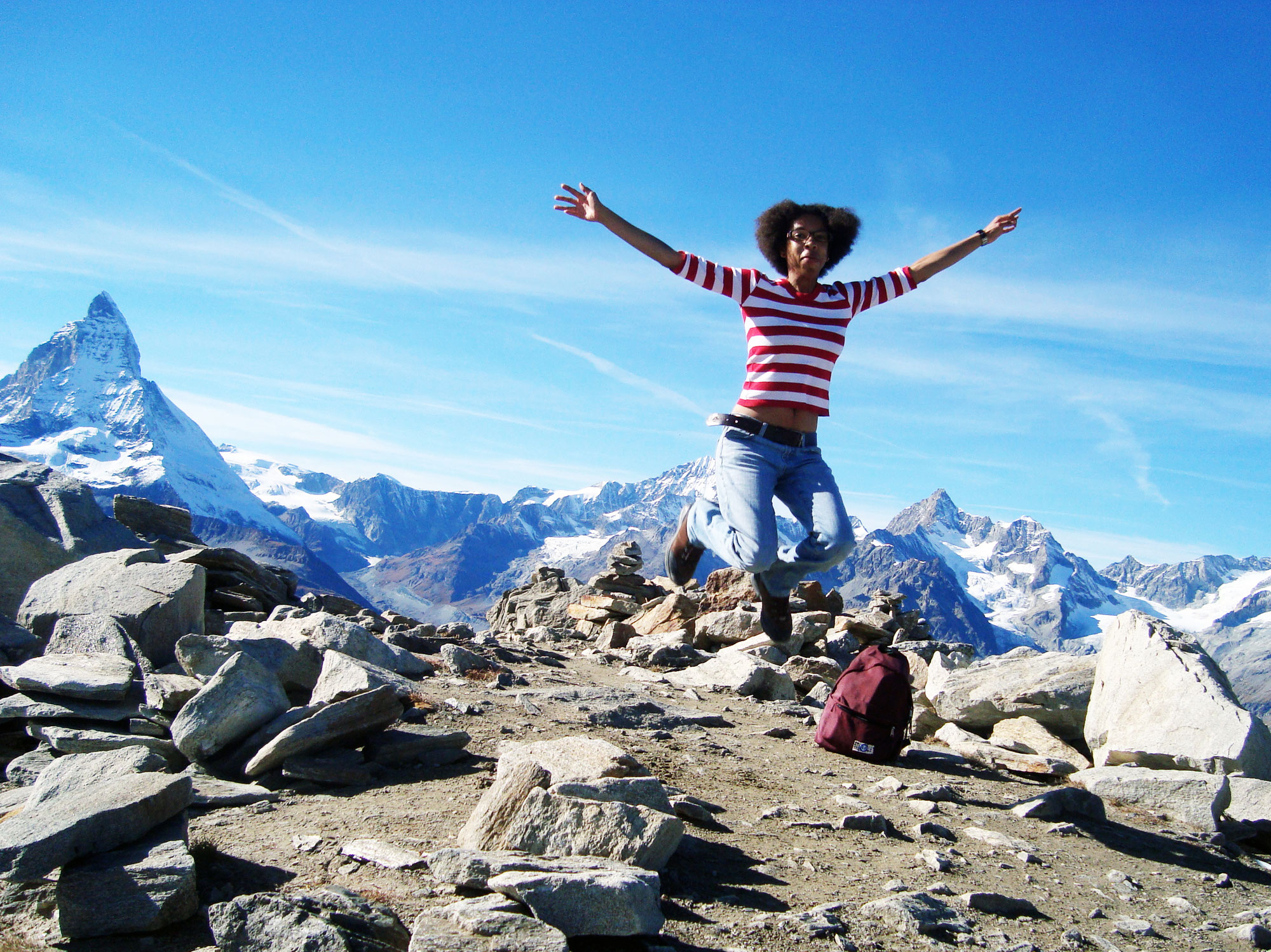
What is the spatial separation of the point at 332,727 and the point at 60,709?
284cm

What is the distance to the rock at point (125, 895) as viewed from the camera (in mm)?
4688

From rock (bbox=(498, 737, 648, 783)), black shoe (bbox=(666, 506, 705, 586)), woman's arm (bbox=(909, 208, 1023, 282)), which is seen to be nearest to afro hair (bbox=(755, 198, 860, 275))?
woman's arm (bbox=(909, 208, 1023, 282))

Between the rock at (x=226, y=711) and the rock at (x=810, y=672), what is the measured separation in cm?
890

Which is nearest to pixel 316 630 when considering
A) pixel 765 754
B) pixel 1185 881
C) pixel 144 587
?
pixel 144 587

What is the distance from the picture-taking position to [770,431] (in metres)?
8.48

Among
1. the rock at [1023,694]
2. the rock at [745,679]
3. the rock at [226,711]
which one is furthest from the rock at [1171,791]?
the rock at [226,711]

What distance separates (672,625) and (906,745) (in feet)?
38.8

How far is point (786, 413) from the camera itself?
857 centimetres

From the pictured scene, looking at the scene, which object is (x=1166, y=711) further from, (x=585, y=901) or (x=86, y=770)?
(x=86, y=770)

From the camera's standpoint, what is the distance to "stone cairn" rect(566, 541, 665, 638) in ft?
87.4

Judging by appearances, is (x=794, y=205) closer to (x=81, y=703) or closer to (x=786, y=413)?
(x=786, y=413)

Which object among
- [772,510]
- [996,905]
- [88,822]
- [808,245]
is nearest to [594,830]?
[996,905]

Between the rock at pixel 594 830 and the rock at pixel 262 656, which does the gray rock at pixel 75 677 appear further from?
the rock at pixel 594 830

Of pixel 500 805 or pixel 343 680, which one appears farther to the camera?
pixel 343 680
